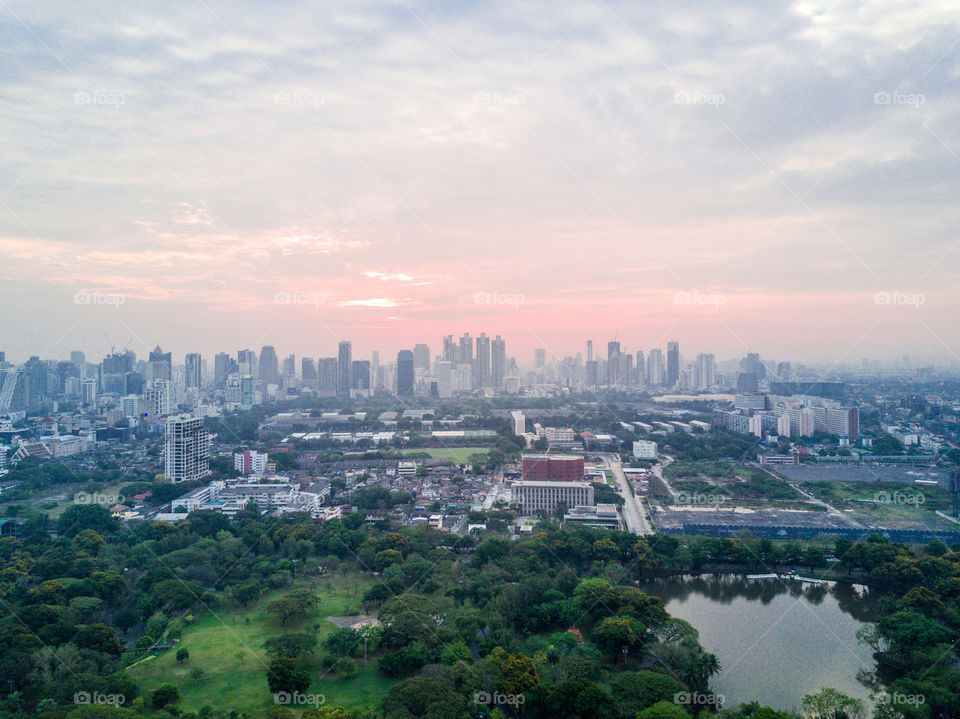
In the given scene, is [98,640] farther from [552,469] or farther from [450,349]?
[450,349]

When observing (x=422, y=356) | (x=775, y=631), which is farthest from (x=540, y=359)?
(x=775, y=631)

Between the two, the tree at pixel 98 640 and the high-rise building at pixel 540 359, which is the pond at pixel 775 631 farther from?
the high-rise building at pixel 540 359

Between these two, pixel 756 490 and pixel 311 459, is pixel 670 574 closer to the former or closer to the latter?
pixel 756 490

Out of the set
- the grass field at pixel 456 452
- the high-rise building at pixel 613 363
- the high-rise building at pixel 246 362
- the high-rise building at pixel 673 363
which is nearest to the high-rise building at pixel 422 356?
the high-rise building at pixel 246 362

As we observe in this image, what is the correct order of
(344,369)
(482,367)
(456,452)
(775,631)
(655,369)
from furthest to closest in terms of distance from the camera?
(655,369)
(482,367)
(344,369)
(456,452)
(775,631)

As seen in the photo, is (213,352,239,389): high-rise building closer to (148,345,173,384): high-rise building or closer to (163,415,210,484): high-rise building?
(148,345,173,384): high-rise building

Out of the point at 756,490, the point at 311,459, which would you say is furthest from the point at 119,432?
the point at 756,490
